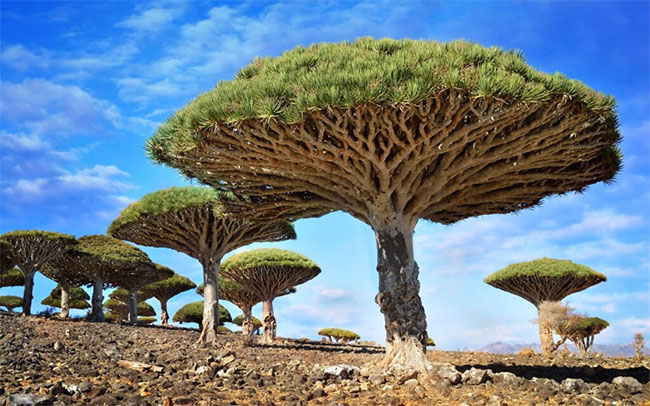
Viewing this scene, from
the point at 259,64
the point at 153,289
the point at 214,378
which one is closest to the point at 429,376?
the point at 214,378

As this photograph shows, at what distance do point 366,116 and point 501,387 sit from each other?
528cm

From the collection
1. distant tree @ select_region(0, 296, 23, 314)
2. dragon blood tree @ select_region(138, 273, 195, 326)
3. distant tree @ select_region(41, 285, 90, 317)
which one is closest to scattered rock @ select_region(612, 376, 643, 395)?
dragon blood tree @ select_region(138, 273, 195, 326)

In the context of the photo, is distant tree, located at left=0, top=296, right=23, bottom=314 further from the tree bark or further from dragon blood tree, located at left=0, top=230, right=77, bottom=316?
the tree bark

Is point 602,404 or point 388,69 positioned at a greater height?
point 388,69

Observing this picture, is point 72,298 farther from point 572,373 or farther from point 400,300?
point 572,373

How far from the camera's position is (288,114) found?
A: 873 cm

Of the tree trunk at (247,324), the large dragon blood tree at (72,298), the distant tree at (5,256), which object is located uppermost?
the distant tree at (5,256)

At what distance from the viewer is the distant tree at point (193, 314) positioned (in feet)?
139

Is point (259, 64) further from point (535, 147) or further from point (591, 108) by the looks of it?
point (591, 108)

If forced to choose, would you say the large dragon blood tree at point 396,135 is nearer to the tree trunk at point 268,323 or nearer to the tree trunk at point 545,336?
the tree trunk at point 268,323

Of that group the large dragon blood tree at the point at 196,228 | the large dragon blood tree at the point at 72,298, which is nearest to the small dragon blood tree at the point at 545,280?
the large dragon blood tree at the point at 196,228

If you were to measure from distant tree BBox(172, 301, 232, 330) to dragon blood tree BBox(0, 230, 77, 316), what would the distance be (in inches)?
653

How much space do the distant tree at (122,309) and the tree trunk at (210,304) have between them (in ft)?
112

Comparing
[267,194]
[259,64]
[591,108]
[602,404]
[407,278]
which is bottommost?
[602,404]
